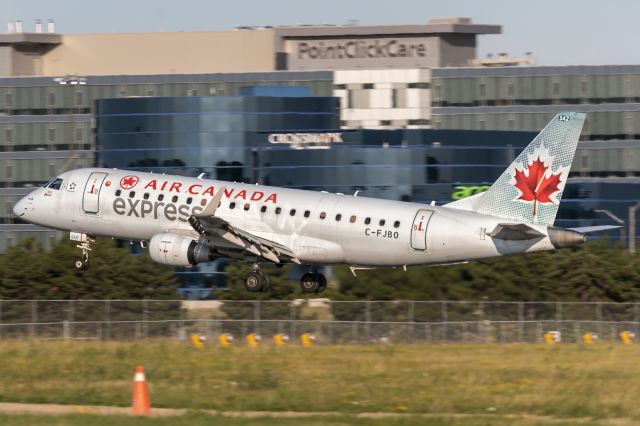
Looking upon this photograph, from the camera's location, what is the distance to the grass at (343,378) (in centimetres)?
3894

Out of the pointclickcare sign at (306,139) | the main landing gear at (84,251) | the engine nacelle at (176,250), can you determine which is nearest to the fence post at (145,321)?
the main landing gear at (84,251)

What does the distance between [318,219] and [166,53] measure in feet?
378

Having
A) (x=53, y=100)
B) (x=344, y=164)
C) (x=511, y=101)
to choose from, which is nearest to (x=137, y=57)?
(x=53, y=100)

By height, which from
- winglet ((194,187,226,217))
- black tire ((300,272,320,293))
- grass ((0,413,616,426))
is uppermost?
winglet ((194,187,226,217))

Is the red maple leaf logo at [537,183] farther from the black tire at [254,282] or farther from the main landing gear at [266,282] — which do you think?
the black tire at [254,282]

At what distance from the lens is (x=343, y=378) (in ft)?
151

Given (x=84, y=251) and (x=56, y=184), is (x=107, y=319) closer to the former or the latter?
(x=84, y=251)

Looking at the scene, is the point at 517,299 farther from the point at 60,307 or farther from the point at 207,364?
the point at 207,364

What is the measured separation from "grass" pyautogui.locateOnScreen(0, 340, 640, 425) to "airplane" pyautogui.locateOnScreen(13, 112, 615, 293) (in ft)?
13.6

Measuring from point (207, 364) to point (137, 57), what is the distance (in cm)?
12289

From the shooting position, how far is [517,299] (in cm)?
9194

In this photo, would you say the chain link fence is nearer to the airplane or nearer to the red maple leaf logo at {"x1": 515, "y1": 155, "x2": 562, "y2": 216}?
the airplane

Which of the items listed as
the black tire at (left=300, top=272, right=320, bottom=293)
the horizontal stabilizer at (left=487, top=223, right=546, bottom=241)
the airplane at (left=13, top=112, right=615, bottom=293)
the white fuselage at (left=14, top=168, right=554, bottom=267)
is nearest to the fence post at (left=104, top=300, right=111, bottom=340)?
the airplane at (left=13, top=112, right=615, bottom=293)

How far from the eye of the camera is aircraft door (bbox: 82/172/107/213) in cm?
5950
